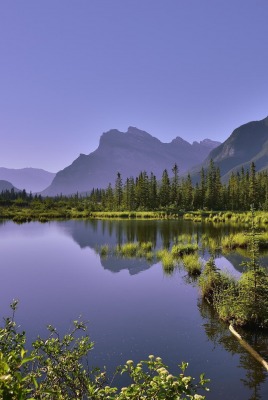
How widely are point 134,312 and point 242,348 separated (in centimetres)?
714

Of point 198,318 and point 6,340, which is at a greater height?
point 6,340

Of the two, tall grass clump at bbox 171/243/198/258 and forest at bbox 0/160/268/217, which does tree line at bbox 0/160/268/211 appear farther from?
tall grass clump at bbox 171/243/198/258

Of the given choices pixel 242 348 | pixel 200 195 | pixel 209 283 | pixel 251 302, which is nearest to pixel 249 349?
pixel 242 348

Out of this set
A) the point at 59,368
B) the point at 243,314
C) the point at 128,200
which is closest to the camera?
the point at 59,368

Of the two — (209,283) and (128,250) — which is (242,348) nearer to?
(209,283)

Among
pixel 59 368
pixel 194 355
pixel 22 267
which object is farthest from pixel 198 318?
pixel 22 267

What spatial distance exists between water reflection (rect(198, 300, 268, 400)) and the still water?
3 cm

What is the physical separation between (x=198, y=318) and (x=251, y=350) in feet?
15.6

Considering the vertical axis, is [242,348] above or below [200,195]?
below

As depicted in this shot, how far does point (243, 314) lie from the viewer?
16359 millimetres

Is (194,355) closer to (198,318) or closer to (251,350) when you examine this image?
(251,350)

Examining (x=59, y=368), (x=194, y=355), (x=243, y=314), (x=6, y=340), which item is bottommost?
(x=194, y=355)

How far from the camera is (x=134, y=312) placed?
2011 cm

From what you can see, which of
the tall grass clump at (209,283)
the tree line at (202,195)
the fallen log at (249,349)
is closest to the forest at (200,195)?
the tree line at (202,195)
